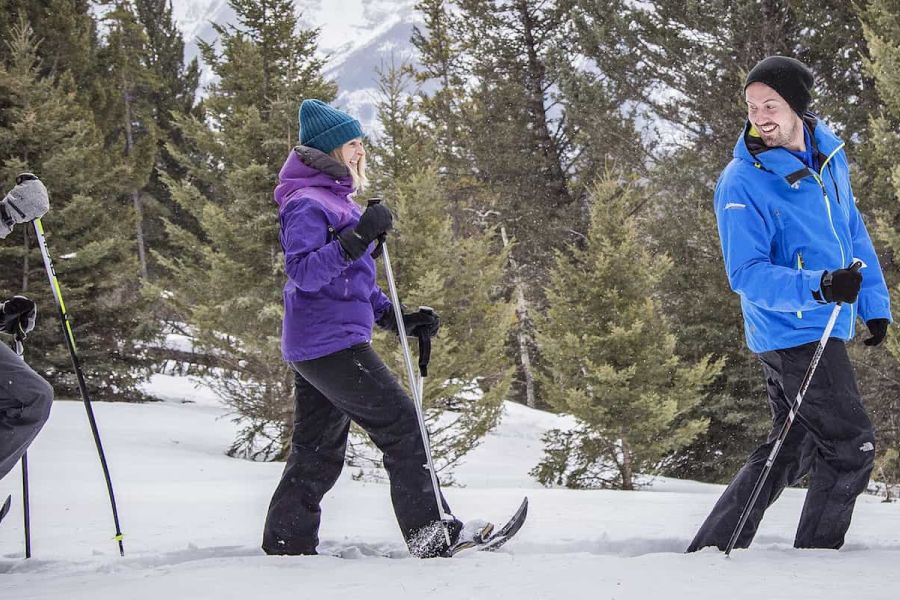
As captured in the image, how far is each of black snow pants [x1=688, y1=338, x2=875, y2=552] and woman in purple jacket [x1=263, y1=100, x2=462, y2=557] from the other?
120cm

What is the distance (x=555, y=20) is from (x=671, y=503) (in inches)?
683

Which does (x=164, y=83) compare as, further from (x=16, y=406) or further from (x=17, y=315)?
(x=16, y=406)

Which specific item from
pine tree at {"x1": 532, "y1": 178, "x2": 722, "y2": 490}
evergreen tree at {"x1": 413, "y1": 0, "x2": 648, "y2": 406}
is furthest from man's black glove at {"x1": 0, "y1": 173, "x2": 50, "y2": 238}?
evergreen tree at {"x1": 413, "y1": 0, "x2": 648, "y2": 406}

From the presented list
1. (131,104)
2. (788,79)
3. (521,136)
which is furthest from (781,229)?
(131,104)

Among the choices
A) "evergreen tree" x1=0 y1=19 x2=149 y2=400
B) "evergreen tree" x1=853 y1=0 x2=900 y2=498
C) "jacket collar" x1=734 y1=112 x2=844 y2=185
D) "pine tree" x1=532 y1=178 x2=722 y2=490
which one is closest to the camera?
"jacket collar" x1=734 y1=112 x2=844 y2=185

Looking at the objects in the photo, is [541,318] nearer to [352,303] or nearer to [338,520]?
[338,520]

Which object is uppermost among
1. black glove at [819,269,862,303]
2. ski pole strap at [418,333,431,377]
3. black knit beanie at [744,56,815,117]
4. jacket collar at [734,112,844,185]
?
black knit beanie at [744,56,815,117]

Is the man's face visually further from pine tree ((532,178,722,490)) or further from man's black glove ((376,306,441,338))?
pine tree ((532,178,722,490))

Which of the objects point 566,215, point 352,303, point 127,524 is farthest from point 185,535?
point 566,215

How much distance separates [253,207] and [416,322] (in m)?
8.02

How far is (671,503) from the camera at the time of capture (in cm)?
539

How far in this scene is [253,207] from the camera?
1081 cm

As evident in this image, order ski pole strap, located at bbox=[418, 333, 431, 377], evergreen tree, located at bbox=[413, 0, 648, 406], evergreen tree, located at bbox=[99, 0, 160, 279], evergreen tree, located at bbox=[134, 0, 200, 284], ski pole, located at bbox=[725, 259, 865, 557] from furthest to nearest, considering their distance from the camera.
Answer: evergreen tree, located at bbox=[134, 0, 200, 284]
evergreen tree, located at bbox=[99, 0, 160, 279]
evergreen tree, located at bbox=[413, 0, 648, 406]
ski pole strap, located at bbox=[418, 333, 431, 377]
ski pole, located at bbox=[725, 259, 865, 557]

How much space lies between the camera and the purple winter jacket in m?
2.78
